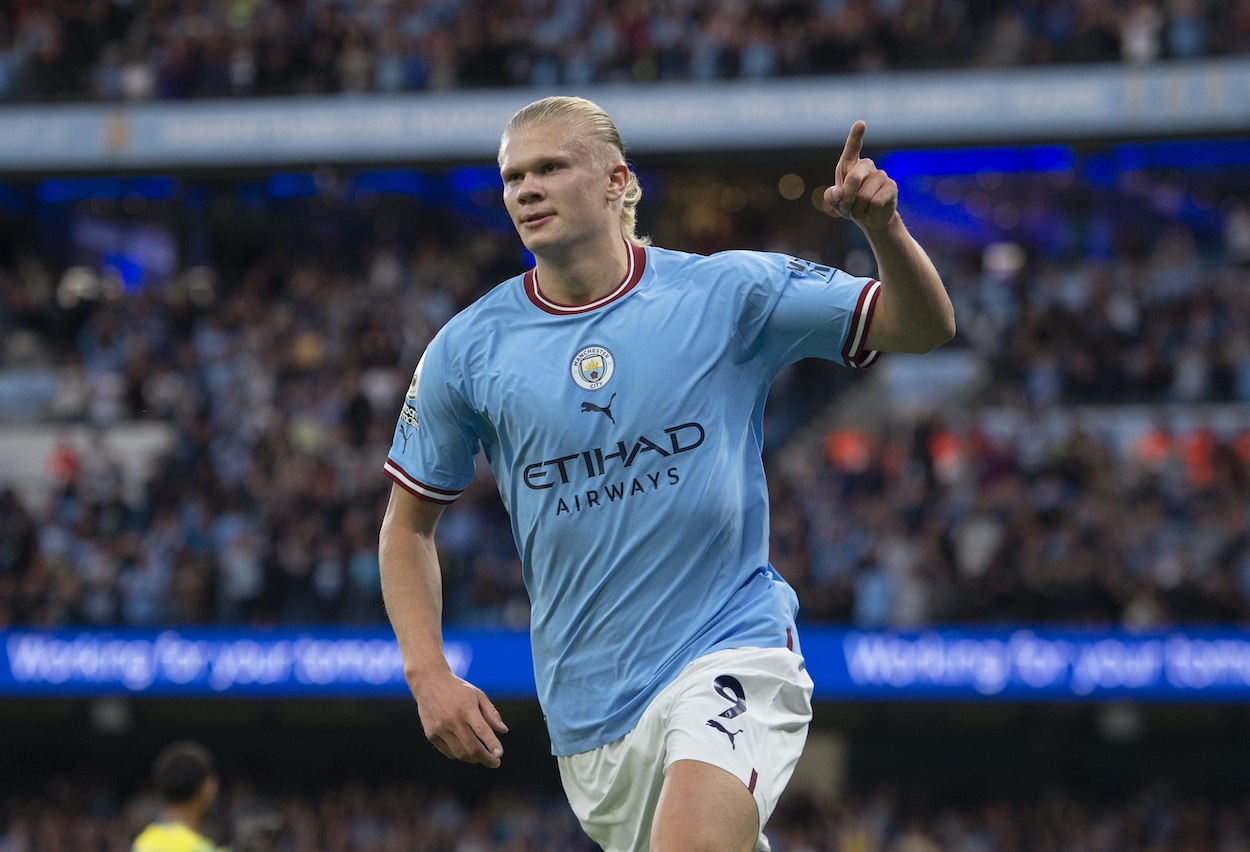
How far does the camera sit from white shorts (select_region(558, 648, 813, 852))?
12.6 feet

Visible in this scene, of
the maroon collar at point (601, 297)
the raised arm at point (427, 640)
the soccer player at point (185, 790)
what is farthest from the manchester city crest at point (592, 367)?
the soccer player at point (185, 790)

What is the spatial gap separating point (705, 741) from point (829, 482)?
12.9 m

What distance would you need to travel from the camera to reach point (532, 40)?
21.1m

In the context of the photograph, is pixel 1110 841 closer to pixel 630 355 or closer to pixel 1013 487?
pixel 1013 487

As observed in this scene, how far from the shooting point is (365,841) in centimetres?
1781

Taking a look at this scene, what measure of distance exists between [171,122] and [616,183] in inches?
743

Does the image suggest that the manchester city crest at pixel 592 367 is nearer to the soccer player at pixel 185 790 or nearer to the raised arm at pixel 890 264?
the raised arm at pixel 890 264

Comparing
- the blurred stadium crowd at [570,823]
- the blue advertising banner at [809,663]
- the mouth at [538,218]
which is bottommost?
the blurred stadium crowd at [570,823]

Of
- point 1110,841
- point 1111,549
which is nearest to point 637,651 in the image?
point 1111,549

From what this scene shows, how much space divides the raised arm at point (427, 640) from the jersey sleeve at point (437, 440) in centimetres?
6

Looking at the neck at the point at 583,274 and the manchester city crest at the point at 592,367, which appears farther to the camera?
the neck at the point at 583,274

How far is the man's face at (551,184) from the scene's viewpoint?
13.6ft

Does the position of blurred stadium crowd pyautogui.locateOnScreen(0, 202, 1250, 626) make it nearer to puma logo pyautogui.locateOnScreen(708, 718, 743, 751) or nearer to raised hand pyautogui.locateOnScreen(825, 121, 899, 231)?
puma logo pyautogui.locateOnScreen(708, 718, 743, 751)

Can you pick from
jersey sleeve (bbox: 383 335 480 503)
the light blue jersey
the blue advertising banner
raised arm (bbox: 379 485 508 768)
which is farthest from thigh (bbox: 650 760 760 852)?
the blue advertising banner
